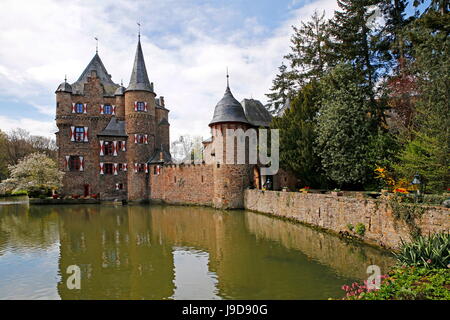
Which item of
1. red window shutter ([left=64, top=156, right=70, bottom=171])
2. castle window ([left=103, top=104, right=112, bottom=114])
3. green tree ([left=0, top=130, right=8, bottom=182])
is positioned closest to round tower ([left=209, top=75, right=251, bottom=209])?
castle window ([left=103, top=104, right=112, bottom=114])

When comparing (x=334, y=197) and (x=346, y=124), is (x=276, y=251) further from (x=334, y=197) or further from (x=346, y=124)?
(x=346, y=124)

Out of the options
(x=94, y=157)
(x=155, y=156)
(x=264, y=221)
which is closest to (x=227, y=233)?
(x=264, y=221)

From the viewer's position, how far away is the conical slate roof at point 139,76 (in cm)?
2659

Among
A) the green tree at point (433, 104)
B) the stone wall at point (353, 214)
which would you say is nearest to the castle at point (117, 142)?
the stone wall at point (353, 214)

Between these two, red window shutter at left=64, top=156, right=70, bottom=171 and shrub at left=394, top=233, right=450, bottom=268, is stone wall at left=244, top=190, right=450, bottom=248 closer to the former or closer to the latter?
shrub at left=394, top=233, right=450, bottom=268

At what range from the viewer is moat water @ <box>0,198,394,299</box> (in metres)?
6.45

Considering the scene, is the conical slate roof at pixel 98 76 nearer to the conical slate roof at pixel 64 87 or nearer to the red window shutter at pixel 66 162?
the conical slate roof at pixel 64 87

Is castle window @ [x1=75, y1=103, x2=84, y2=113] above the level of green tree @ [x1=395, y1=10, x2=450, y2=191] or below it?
above

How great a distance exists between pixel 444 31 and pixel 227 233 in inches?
464

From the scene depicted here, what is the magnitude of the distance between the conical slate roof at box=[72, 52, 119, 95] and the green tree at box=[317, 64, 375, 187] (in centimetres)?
2212

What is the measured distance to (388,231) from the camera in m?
9.27

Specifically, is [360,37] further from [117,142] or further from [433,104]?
[117,142]

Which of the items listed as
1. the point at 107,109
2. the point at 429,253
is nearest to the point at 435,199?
the point at 429,253

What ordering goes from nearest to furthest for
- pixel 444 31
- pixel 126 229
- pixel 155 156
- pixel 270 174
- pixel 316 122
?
1. pixel 444 31
2. pixel 126 229
3. pixel 316 122
4. pixel 270 174
5. pixel 155 156
